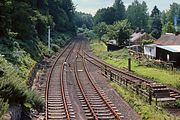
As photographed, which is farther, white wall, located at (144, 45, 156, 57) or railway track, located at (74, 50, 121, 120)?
white wall, located at (144, 45, 156, 57)

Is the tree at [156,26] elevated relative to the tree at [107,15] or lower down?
lower down

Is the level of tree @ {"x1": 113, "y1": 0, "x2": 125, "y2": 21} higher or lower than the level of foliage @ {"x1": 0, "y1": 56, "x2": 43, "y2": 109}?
higher

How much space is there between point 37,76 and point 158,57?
23.0 meters

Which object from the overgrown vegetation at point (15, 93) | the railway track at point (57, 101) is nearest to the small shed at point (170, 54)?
the railway track at point (57, 101)

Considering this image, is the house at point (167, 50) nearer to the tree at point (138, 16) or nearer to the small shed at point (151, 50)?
the small shed at point (151, 50)

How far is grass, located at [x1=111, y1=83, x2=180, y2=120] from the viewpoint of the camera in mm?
20516

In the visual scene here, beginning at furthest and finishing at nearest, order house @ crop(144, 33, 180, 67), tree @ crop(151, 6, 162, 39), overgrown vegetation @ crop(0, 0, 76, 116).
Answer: tree @ crop(151, 6, 162, 39) < house @ crop(144, 33, 180, 67) < overgrown vegetation @ crop(0, 0, 76, 116)

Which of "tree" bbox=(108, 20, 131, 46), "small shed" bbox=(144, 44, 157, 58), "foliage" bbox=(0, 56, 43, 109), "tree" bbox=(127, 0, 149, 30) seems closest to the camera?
"foliage" bbox=(0, 56, 43, 109)

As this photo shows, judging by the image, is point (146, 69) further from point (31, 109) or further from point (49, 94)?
point (31, 109)

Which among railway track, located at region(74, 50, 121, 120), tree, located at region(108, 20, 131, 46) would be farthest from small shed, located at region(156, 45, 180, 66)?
tree, located at region(108, 20, 131, 46)

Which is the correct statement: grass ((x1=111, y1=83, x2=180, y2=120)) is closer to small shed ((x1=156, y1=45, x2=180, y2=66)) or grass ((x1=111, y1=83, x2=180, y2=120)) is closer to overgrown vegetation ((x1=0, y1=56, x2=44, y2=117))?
overgrown vegetation ((x1=0, y1=56, x2=44, y2=117))

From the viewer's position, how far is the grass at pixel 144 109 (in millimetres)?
20516

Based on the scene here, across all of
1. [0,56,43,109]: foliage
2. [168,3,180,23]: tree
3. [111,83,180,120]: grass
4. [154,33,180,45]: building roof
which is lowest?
[111,83,180,120]: grass

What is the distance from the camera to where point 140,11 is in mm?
173000
